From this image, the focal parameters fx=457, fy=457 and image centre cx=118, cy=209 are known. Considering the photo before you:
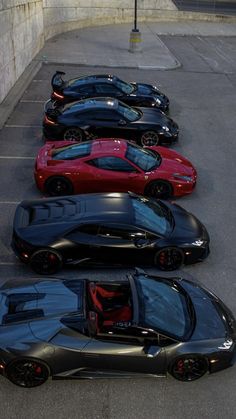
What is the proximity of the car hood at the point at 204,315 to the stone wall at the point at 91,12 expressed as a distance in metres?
26.0

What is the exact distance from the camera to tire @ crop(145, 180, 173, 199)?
11.1 metres

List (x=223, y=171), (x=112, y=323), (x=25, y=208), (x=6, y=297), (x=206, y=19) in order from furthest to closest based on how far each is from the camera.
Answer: (x=206, y=19) < (x=223, y=171) < (x=25, y=208) < (x=6, y=297) < (x=112, y=323)

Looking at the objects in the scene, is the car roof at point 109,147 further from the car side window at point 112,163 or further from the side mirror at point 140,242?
the side mirror at point 140,242

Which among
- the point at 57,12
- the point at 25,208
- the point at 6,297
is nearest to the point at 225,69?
the point at 57,12

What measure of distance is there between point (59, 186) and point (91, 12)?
28819mm

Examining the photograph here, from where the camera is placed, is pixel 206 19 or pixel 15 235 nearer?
pixel 15 235

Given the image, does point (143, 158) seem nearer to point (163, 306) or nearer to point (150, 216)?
point (150, 216)

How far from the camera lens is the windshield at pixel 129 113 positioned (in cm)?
1384

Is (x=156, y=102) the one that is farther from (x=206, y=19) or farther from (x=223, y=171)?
(x=206, y=19)

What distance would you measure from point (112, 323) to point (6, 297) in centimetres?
171

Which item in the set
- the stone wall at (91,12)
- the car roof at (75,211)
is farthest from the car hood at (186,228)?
the stone wall at (91,12)

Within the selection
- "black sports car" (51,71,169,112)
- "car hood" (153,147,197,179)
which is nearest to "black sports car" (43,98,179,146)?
"car hood" (153,147,197,179)

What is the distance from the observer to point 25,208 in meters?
9.09

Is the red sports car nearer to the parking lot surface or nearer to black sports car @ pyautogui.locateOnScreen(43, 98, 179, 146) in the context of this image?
the parking lot surface
